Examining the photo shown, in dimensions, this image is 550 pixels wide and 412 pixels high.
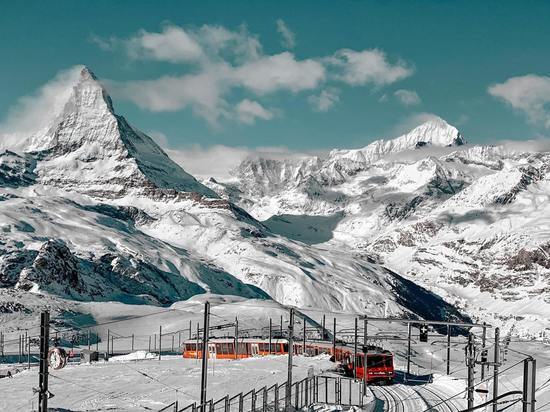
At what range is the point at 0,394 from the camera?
57125 mm

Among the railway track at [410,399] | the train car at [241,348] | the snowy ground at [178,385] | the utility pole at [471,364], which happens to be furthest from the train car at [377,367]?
the utility pole at [471,364]

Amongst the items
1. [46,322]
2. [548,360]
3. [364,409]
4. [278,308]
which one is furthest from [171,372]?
[548,360]

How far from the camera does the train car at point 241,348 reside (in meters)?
94.9

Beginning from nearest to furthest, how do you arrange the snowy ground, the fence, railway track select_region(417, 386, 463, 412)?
the fence < the snowy ground < railway track select_region(417, 386, 463, 412)

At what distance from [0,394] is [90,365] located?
2613 centimetres

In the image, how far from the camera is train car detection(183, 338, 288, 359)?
94875 mm

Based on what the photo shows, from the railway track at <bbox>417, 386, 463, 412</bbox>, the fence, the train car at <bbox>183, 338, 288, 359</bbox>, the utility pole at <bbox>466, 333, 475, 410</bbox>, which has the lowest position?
the train car at <bbox>183, 338, 288, 359</bbox>

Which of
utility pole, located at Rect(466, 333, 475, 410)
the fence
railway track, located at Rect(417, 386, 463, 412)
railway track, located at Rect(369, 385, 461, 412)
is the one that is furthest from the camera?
railway track, located at Rect(417, 386, 463, 412)

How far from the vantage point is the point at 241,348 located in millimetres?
97562

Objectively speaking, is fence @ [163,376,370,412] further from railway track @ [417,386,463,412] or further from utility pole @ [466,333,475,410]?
utility pole @ [466,333,475,410]

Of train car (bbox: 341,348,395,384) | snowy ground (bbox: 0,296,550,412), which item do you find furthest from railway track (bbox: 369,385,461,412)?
train car (bbox: 341,348,395,384)

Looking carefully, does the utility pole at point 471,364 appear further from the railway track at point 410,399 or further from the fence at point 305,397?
the fence at point 305,397

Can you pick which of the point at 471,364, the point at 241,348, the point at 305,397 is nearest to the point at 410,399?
the point at 305,397

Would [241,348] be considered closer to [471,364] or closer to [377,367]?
[377,367]
